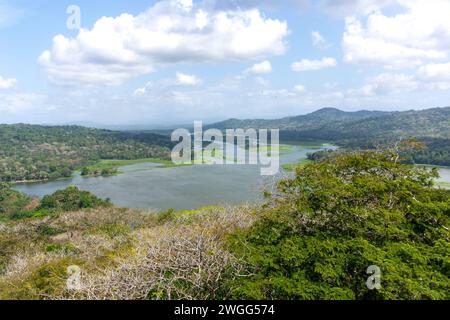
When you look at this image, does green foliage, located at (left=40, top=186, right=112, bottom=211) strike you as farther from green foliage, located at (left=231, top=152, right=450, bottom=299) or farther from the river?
green foliage, located at (left=231, top=152, right=450, bottom=299)

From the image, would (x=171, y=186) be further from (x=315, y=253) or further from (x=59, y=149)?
(x=59, y=149)

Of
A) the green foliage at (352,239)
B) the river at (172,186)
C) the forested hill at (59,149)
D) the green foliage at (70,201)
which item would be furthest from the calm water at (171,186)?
the green foliage at (352,239)

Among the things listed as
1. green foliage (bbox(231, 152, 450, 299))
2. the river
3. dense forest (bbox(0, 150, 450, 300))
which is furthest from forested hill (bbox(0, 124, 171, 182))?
green foliage (bbox(231, 152, 450, 299))

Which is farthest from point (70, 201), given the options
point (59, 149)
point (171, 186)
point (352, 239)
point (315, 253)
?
point (59, 149)

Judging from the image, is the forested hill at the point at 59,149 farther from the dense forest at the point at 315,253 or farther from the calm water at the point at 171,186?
the dense forest at the point at 315,253

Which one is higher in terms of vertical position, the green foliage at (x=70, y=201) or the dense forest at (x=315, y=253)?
the dense forest at (x=315, y=253)

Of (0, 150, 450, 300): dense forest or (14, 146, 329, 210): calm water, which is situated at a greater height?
(0, 150, 450, 300): dense forest
